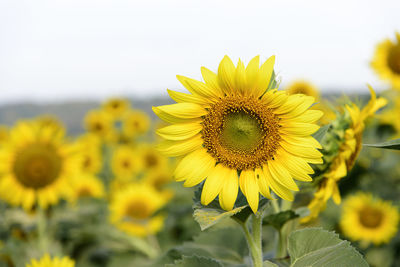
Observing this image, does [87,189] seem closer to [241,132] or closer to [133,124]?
[133,124]

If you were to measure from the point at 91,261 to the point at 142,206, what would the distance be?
0.74 m

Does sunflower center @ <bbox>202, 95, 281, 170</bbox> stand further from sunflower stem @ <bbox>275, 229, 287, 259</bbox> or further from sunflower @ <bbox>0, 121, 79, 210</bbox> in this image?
sunflower @ <bbox>0, 121, 79, 210</bbox>

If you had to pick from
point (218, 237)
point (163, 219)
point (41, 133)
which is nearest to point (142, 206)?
point (163, 219)

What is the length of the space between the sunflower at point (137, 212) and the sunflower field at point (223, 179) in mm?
13

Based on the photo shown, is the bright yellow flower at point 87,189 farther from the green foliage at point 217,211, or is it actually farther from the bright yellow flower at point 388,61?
the green foliage at point 217,211

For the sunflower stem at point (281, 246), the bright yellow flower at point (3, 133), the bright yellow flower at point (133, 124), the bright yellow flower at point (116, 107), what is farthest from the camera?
the bright yellow flower at point (133, 124)

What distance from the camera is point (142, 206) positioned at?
13.9 feet

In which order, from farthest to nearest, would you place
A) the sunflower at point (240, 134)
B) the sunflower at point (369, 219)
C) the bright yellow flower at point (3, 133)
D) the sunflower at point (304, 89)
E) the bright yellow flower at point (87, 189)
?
the bright yellow flower at point (3, 133)
the bright yellow flower at point (87, 189)
the sunflower at point (369, 219)
the sunflower at point (304, 89)
the sunflower at point (240, 134)

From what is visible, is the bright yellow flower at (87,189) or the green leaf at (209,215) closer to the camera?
the green leaf at (209,215)

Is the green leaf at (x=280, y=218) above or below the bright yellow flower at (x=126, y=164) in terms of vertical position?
above

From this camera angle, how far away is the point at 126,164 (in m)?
6.62

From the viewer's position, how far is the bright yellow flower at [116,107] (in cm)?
780

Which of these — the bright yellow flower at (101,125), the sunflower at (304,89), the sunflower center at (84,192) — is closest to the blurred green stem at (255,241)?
the sunflower at (304,89)

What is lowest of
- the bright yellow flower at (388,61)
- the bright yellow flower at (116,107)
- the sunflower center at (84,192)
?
the sunflower center at (84,192)
